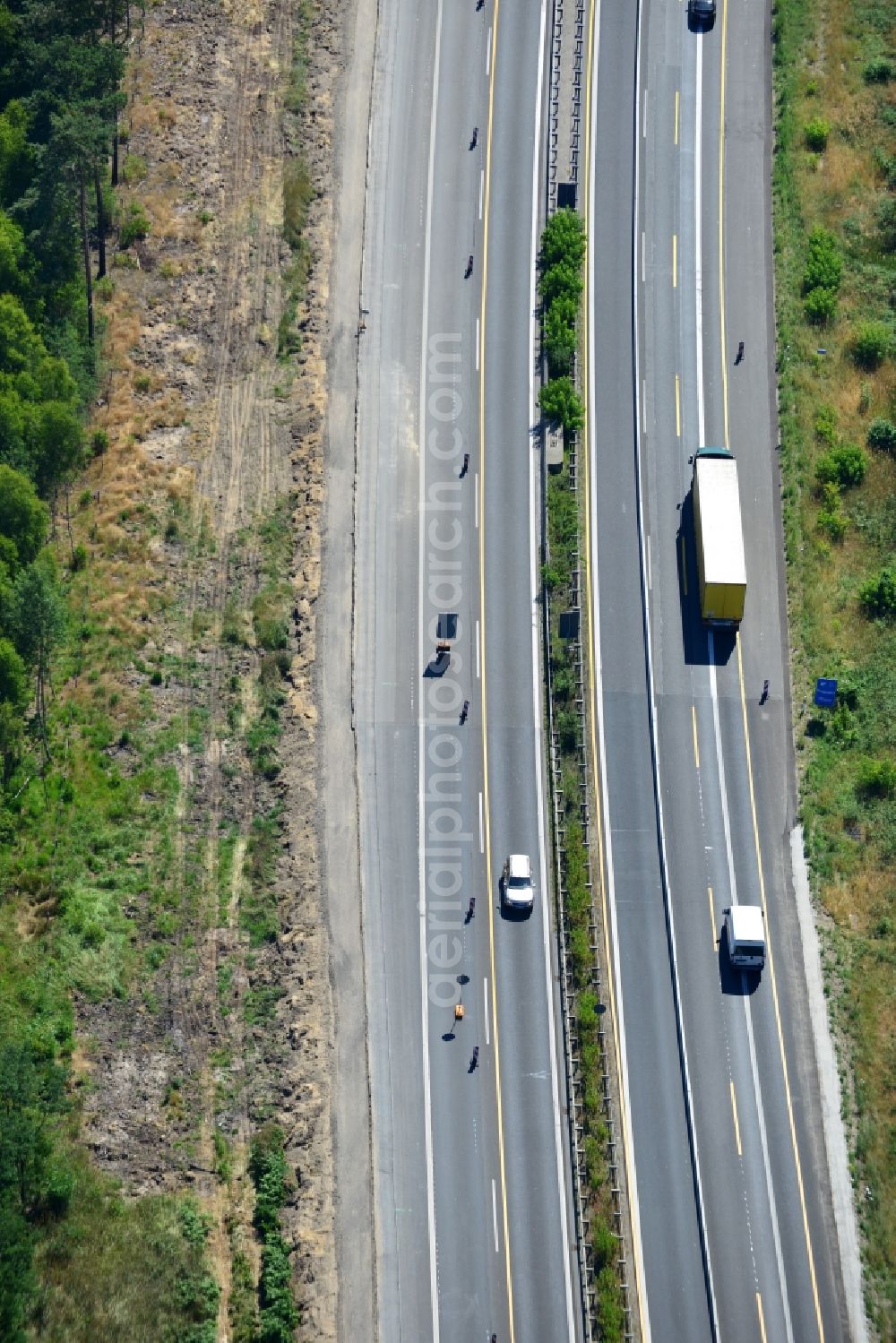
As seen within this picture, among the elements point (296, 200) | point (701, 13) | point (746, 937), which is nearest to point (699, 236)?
point (701, 13)

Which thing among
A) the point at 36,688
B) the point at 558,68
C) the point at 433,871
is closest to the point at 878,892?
the point at 433,871

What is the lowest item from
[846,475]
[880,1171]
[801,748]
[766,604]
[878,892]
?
[880,1171]

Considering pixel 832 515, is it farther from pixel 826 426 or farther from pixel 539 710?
pixel 539 710

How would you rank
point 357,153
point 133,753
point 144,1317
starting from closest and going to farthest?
1. point 144,1317
2. point 133,753
3. point 357,153

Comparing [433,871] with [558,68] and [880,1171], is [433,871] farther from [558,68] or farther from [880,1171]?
[558,68]

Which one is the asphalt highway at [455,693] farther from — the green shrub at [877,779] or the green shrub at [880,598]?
the green shrub at [880,598]

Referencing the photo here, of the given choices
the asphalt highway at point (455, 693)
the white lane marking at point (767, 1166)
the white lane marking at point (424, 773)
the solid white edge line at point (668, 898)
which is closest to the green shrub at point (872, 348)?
the solid white edge line at point (668, 898)

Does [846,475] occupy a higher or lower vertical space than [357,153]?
lower
